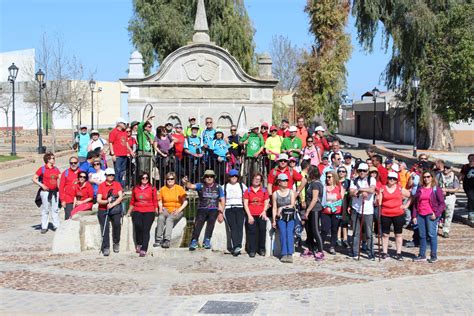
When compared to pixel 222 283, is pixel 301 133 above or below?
above

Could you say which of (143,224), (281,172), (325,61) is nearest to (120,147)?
(143,224)

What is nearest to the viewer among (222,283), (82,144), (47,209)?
(222,283)

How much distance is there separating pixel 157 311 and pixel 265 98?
514 inches

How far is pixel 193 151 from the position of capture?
47.4 feet

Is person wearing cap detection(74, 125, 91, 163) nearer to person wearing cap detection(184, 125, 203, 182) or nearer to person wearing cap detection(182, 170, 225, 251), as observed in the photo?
person wearing cap detection(184, 125, 203, 182)

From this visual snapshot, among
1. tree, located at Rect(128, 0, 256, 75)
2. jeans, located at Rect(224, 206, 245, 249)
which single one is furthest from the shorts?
tree, located at Rect(128, 0, 256, 75)

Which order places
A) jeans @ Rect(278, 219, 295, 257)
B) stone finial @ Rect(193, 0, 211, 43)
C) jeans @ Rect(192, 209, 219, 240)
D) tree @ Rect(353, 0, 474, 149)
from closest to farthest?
1. jeans @ Rect(278, 219, 295, 257)
2. jeans @ Rect(192, 209, 219, 240)
3. stone finial @ Rect(193, 0, 211, 43)
4. tree @ Rect(353, 0, 474, 149)

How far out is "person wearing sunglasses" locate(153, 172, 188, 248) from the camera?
10.9 meters

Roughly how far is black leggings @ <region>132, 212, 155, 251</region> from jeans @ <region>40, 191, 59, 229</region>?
9.82 feet

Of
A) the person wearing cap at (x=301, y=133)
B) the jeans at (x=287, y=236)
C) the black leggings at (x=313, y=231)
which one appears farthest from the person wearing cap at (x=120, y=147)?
the black leggings at (x=313, y=231)

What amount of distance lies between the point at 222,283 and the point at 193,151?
18.5ft

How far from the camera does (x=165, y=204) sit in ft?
36.5

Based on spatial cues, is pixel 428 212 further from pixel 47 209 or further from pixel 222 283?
pixel 47 209

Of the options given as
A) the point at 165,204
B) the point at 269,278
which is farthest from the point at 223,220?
the point at 269,278
